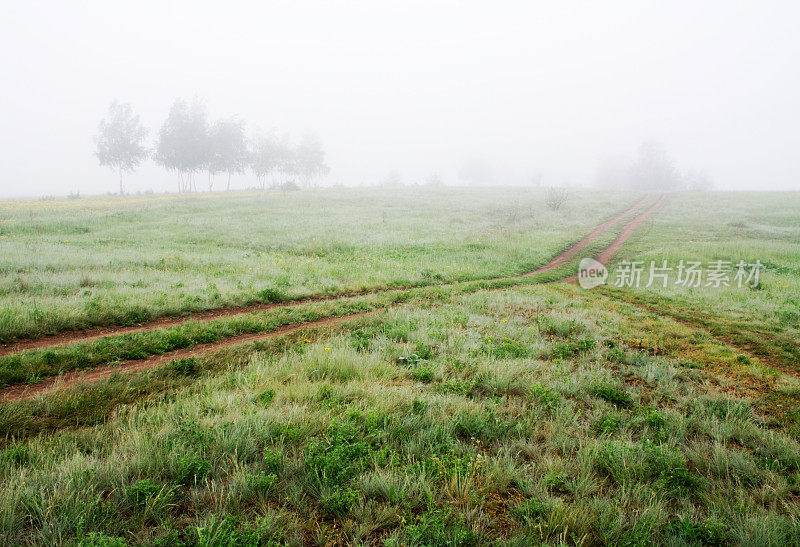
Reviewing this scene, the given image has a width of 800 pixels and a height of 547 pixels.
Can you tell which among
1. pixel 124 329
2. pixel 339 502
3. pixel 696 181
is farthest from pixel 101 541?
pixel 696 181

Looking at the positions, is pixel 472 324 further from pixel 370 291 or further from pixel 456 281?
pixel 456 281

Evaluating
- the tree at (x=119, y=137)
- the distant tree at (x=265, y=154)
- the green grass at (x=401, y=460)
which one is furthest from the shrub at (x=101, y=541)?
the distant tree at (x=265, y=154)

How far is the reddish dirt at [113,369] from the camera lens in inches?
205

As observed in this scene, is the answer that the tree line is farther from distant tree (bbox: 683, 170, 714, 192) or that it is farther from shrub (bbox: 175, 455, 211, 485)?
distant tree (bbox: 683, 170, 714, 192)

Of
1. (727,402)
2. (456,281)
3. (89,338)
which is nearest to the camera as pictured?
(727,402)

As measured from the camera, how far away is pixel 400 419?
14.7 feet

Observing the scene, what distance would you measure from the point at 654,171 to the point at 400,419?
392ft

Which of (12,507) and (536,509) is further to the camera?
(536,509)

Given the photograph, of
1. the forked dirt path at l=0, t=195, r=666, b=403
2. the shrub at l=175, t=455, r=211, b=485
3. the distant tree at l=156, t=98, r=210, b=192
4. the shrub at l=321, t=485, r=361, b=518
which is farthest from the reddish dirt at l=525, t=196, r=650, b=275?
the distant tree at l=156, t=98, r=210, b=192

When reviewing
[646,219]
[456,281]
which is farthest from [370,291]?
[646,219]

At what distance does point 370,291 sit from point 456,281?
413cm

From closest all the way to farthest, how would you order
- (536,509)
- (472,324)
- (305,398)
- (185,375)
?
(536,509) < (305,398) < (185,375) < (472,324)

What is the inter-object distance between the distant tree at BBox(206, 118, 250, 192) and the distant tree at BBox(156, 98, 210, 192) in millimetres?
1534

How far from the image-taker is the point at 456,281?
14.8m
